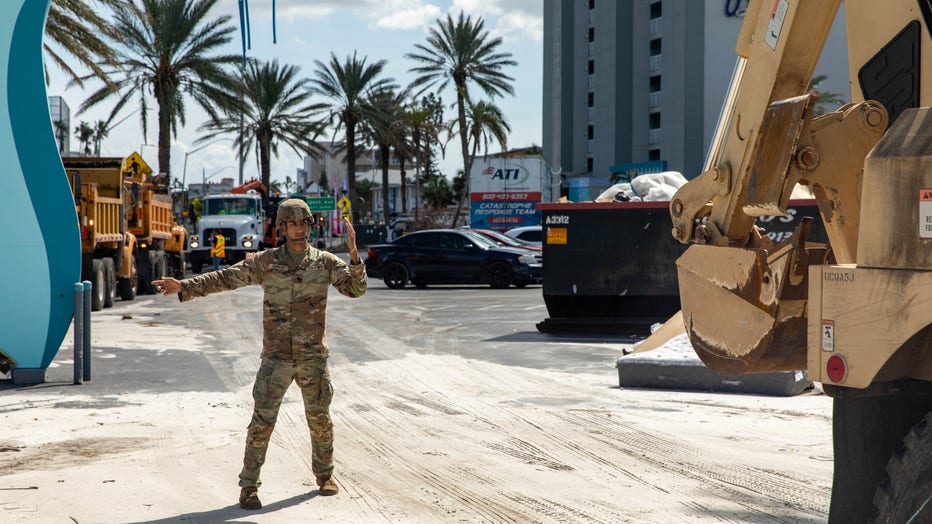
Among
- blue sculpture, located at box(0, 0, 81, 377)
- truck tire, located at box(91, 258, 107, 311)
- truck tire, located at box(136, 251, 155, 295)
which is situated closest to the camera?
blue sculpture, located at box(0, 0, 81, 377)

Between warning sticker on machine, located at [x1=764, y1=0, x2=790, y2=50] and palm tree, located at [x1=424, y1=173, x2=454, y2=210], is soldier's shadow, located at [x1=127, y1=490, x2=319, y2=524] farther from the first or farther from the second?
palm tree, located at [x1=424, y1=173, x2=454, y2=210]

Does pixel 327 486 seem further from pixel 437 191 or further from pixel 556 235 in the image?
pixel 437 191

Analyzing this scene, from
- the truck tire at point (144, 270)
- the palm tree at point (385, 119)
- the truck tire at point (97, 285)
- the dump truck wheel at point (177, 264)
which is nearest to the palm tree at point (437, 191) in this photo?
the palm tree at point (385, 119)

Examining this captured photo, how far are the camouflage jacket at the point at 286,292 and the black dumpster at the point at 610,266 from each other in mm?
9666

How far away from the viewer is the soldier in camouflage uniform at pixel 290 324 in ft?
19.9

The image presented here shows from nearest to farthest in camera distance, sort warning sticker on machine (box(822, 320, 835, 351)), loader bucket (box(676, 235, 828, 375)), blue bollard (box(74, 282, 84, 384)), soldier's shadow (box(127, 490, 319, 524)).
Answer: warning sticker on machine (box(822, 320, 835, 351))
loader bucket (box(676, 235, 828, 375))
soldier's shadow (box(127, 490, 319, 524))
blue bollard (box(74, 282, 84, 384))

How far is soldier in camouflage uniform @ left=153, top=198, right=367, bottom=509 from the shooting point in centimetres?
606

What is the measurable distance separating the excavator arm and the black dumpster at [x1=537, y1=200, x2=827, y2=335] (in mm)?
10161

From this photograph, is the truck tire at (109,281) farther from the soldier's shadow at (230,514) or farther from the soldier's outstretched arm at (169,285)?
the soldier's shadow at (230,514)

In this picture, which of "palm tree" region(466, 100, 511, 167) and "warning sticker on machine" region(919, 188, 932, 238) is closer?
"warning sticker on machine" region(919, 188, 932, 238)

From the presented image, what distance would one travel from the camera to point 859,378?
347 cm

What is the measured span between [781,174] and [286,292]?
2.99 meters

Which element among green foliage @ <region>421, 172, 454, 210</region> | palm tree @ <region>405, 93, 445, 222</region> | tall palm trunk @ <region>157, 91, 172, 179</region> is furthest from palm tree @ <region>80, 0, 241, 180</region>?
green foliage @ <region>421, 172, 454, 210</region>

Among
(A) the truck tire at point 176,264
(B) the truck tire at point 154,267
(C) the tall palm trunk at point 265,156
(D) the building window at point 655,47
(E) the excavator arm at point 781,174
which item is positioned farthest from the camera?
(D) the building window at point 655,47
